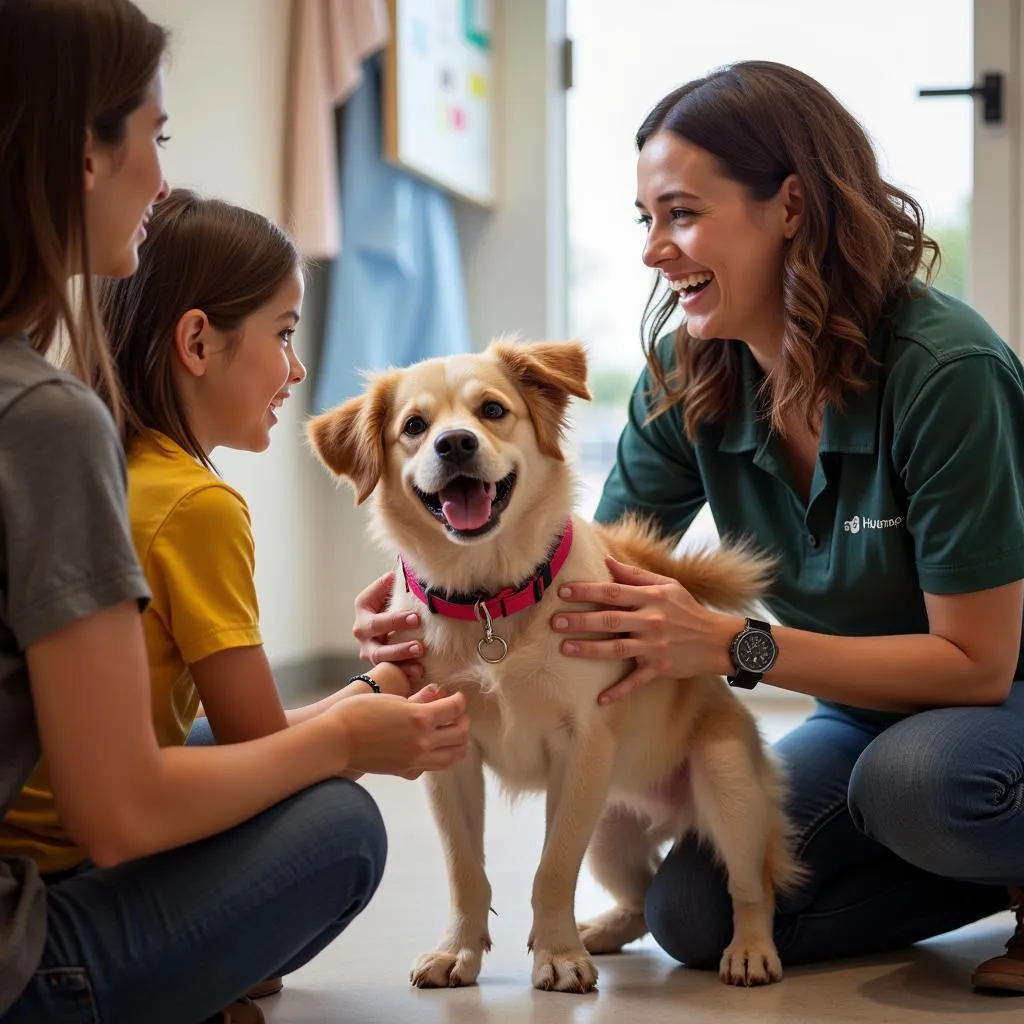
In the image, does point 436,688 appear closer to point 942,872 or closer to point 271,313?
point 271,313

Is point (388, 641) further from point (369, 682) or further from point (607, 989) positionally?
point (607, 989)

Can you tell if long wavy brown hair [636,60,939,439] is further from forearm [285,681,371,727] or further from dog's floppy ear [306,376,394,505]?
forearm [285,681,371,727]

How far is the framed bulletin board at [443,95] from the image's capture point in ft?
11.3

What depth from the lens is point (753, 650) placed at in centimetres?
164

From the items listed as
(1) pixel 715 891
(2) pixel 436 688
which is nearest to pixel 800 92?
(2) pixel 436 688

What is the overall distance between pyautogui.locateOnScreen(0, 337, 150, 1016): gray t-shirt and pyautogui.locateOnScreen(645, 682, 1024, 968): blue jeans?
954mm

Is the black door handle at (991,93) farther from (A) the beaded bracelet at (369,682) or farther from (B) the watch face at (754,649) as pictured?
(A) the beaded bracelet at (369,682)

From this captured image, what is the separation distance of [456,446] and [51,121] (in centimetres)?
65

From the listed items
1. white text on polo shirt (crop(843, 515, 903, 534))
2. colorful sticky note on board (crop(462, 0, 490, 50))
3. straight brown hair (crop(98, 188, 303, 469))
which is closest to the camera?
straight brown hair (crop(98, 188, 303, 469))

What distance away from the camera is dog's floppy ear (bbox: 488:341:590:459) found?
5.63ft

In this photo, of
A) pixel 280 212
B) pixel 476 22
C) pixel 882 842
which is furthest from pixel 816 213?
pixel 476 22

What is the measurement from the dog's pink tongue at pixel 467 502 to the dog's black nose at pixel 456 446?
0.05 metres

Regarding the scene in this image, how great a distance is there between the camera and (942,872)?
159 cm

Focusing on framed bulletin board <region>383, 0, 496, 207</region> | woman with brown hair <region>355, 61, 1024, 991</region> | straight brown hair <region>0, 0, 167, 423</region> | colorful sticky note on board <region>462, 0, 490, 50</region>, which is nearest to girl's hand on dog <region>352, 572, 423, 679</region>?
woman with brown hair <region>355, 61, 1024, 991</region>
